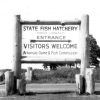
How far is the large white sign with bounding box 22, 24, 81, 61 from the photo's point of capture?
13.2 metres

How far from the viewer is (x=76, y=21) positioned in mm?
13195

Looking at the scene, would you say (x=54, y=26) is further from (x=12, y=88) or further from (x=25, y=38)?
(x=12, y=88)

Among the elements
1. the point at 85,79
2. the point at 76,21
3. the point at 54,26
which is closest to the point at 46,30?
the point at 54,26

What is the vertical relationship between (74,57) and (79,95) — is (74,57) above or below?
above

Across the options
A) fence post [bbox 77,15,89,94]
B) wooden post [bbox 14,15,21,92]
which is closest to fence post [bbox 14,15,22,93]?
wooden post [bbox 14,15,21,92]

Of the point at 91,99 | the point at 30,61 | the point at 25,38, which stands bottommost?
the point at 91,99

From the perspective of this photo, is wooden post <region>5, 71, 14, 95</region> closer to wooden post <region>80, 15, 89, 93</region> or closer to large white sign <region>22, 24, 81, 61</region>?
large white sign <region>22, 24, 81, 61</region>

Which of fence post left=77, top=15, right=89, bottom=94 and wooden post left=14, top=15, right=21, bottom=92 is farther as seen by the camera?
wooden post left=14, top=15, right=21, bottom=92

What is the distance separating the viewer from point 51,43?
13211 millimetres

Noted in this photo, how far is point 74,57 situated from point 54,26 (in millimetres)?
1346

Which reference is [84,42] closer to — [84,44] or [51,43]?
[84,44]

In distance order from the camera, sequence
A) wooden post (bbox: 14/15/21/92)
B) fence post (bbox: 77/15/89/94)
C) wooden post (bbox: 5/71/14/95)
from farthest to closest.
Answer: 1. wooden post (bbox: 14/15/21/92)
2. fence post (bbox: 77/15/89/94)
3. wooden post (bbox: 5/71/14/95)

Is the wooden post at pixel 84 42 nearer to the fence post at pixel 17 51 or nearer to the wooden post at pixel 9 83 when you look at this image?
the fence post at pixel 17 51

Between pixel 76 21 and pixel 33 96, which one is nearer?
pixel 33 96
